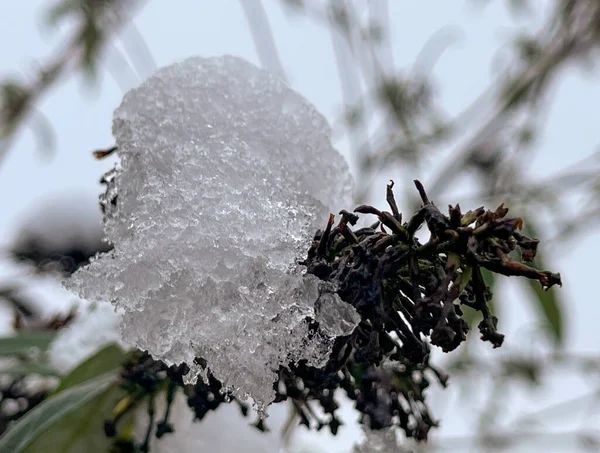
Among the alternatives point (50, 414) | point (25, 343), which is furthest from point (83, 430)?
point (25, 343)

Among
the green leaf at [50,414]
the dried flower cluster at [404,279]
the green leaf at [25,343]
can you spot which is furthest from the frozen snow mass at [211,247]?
the green leaf at [25,343]

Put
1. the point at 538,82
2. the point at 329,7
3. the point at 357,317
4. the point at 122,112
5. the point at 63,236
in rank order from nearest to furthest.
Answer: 1. the point at 357,317
2. the point at 122,112
3. the point at 63,236
4. the point at 538,82
5. the point at 329,7

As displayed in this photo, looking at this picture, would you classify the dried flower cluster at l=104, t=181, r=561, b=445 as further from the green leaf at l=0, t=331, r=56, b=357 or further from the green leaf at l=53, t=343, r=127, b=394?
the green leaf at l=0, t=331, r=56, b=357

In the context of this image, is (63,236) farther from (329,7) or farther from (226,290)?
(329,7)

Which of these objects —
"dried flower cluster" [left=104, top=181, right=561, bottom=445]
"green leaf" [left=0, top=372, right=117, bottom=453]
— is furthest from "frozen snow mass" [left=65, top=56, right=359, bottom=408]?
"green leaf" [left=0, top=372, right=117, bottom=453]

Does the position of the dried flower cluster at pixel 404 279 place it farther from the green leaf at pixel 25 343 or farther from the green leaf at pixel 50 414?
the green leaf at pixel 25 343

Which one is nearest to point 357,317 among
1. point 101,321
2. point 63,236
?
point 101,321
